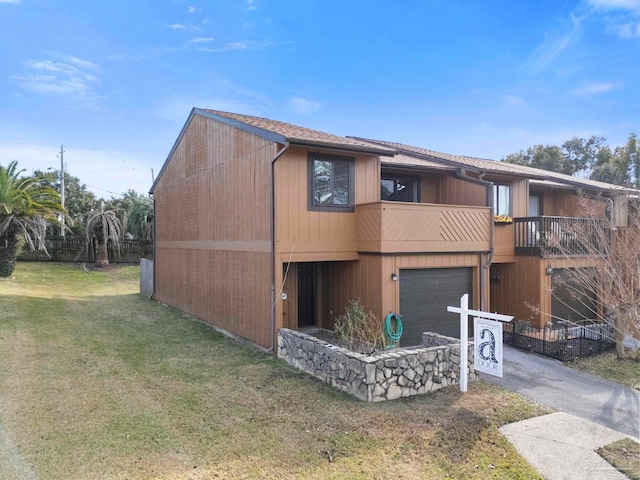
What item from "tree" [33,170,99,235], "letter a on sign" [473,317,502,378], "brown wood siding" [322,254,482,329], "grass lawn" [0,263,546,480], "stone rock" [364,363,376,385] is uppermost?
"tree" [33,170,99,235]

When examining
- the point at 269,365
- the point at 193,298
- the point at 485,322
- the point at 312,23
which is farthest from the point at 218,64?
the point at 485,322

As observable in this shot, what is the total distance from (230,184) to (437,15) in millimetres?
10203

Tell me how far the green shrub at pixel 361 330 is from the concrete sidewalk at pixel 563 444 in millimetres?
3004

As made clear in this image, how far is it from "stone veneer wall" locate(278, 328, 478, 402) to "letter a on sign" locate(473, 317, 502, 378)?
663 millimetres


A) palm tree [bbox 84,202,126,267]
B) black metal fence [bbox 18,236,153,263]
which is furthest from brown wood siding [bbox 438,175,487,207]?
black metal fence [bbox 18,236,153,263]

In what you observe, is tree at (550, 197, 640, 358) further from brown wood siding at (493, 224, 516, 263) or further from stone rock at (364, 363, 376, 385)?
stone rock at (364, 363, 376, 385)

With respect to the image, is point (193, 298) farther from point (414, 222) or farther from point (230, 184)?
point (414, 222)

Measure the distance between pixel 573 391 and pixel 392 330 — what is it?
357cm

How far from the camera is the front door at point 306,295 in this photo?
11.6m

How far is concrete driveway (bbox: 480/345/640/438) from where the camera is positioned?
21.4ft

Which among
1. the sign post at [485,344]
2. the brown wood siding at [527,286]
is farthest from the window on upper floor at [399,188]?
the sign post at [485,344]

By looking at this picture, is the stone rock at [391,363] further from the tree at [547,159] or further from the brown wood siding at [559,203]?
the tree at [547,159]

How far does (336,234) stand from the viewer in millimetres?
10062

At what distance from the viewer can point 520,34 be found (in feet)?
50.2
